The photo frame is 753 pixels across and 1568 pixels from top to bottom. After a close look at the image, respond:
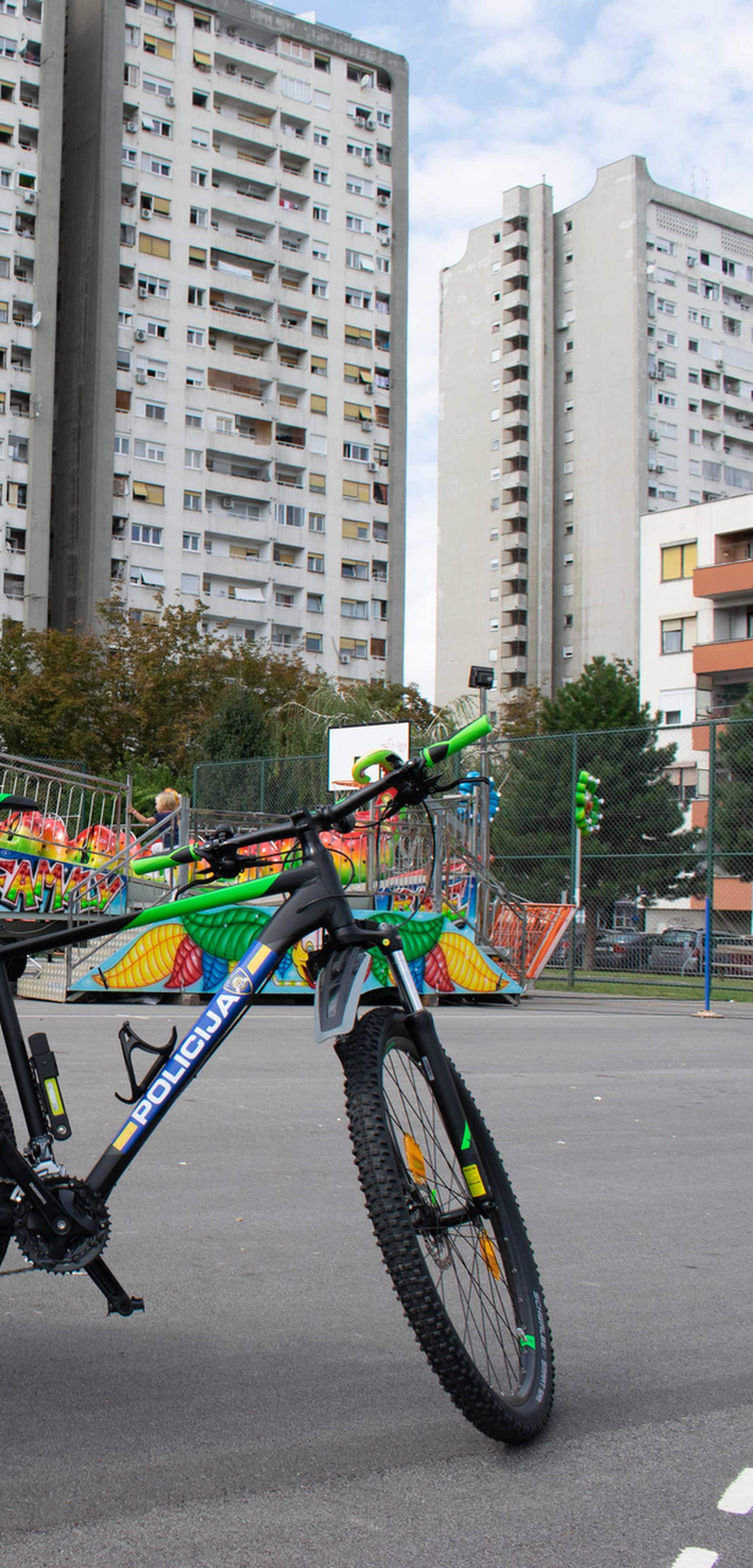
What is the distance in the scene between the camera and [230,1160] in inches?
254

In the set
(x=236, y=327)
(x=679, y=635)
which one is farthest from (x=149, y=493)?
(x=679, y=635)

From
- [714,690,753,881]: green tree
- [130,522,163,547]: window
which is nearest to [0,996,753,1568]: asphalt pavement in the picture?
[714,690,753,881]: green tree

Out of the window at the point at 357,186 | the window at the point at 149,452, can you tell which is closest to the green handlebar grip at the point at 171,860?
the window at the point at 149,452

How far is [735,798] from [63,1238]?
20.6 metres

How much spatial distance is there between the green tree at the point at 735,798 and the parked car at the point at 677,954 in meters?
1.26

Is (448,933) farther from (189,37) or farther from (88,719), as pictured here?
(189,37)

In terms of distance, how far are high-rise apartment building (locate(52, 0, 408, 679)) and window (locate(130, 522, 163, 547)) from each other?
0.09 metres

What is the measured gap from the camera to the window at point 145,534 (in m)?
70.3

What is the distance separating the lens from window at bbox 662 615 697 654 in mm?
59312

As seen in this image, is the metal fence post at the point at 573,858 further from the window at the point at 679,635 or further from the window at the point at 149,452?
the window at the point at 149,452

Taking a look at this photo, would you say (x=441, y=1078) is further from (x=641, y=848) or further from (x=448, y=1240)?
(x=641, y=848)

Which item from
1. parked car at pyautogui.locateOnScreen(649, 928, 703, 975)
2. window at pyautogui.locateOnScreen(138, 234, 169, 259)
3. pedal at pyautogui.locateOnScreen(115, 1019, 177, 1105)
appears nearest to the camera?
pedal at pyautogui.locateOnScreen(115, 1019, 177, 1105)

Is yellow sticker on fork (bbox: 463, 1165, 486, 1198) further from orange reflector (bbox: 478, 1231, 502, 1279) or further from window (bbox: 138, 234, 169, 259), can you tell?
window (bbox: 138, 234, 169, 259)

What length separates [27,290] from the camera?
67.1 meters
